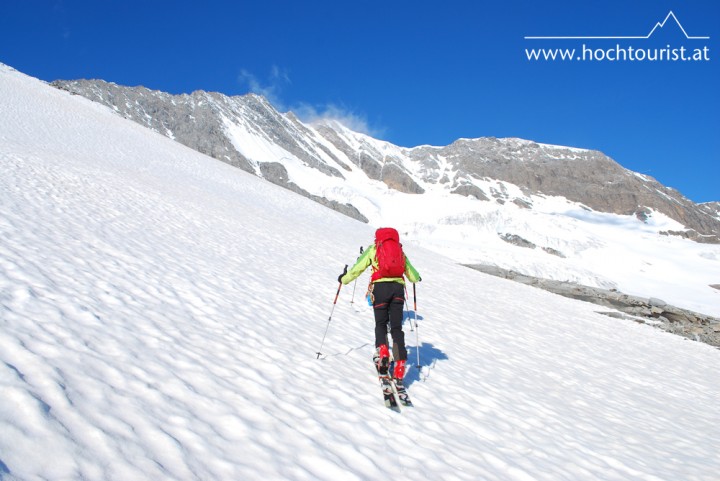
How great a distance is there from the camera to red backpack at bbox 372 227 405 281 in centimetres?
636

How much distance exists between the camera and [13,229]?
27.2 ft

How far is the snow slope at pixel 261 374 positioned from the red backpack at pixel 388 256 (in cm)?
164

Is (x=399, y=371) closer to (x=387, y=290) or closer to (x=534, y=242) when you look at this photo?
(x=387, y=290)

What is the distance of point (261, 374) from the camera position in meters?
5.52

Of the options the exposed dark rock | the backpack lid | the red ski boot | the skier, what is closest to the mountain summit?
the exposed dark rock

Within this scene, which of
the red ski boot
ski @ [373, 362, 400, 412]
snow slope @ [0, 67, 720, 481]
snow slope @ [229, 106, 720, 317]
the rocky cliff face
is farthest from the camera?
the rocky cliff face

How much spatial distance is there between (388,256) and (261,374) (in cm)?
243

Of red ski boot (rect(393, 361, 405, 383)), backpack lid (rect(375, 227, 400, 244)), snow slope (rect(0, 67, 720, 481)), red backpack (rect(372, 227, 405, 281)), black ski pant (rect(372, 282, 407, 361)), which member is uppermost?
backpack lid (rect(375, 227, 400, 244))

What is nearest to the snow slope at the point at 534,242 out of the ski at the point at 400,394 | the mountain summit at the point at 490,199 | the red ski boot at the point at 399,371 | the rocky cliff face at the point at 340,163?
the mountain summit at the point at 490,199

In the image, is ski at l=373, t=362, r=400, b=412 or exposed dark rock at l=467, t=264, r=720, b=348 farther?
A: exposed dark rock at l=467, t=264, r=720, b=348

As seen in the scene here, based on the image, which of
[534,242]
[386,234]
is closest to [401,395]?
[386,234]

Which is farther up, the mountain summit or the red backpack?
the mountain summit

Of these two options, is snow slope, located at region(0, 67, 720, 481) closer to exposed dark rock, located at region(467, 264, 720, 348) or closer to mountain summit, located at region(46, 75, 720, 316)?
exposed dark rock, located at region(467, 264, 720, 348)

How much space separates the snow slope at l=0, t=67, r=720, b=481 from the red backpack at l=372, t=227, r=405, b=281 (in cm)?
164
